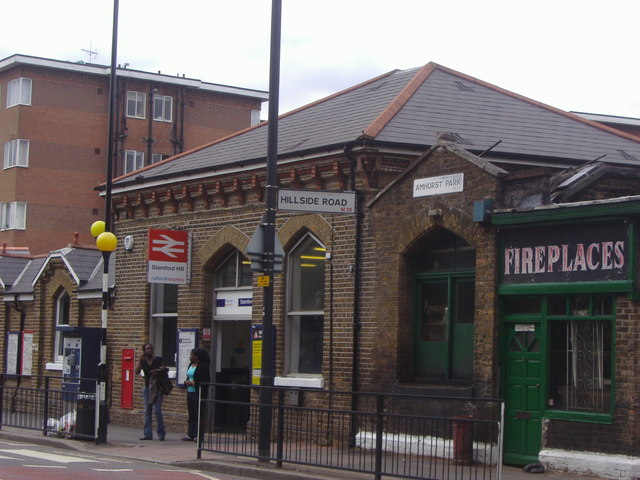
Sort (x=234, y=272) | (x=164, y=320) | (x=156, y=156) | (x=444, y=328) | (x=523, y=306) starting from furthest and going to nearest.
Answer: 1. (x=156, y=156)
2. (x=164, y=320)
3. (x=234, y=272)
4. (x=444, y=328)
5. (x=523, y=306)

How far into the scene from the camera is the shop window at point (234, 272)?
838 inches

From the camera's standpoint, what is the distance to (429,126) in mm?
18984

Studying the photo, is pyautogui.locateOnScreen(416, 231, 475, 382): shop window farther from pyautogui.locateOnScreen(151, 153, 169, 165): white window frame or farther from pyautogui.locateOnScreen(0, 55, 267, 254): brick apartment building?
pyautogui.locateOnScreen(151, 153, 169, 165): white window frame

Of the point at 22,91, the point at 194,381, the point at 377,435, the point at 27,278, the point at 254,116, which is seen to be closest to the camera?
the point at 377,435

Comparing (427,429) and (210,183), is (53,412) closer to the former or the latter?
(210,183)

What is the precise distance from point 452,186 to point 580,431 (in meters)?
4.03

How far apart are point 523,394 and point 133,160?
3878cm

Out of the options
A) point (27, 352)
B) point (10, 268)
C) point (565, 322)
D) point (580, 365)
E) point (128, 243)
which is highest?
point (128, 243)

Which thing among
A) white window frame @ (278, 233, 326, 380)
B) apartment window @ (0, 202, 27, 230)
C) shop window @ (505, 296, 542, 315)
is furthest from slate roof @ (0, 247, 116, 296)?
apartment window @ (0, 202, 27, 230)

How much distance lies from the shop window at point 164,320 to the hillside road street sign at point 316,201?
816 centimetres

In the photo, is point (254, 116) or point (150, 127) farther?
point (254, 116)

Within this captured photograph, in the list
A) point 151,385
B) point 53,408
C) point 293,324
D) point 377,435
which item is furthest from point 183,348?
point 377,435

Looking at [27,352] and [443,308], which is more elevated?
[443,308]

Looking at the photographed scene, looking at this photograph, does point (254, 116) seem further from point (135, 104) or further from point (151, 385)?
point (151, 385)
